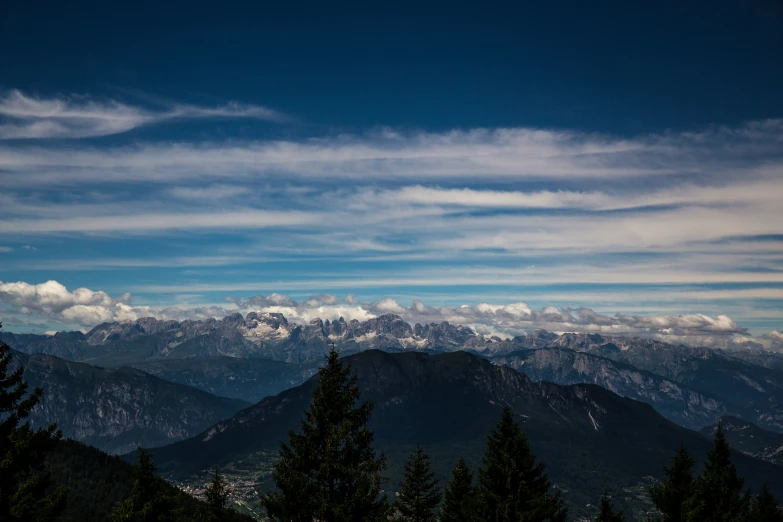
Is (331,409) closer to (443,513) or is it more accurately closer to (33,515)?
(33,515)

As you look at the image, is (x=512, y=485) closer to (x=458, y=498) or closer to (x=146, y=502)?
(x=458, y=498)

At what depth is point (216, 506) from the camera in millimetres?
44938

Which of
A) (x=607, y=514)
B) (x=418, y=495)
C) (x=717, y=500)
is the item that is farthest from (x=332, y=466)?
(x=717, y=500)

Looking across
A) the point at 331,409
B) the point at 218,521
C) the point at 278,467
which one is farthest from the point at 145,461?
the point at 331,409

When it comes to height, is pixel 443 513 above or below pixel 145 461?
below

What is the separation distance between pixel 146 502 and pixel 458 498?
3654 cm

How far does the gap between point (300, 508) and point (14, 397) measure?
18895 millimetres

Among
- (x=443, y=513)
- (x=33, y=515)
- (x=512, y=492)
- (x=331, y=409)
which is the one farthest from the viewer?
(x=443, y=513)

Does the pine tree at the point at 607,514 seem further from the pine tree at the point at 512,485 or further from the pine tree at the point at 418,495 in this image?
the pine tree at the point at 418,495

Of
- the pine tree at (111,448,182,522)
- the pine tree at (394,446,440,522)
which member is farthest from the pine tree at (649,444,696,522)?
the pine tree at (111,448,182,522)

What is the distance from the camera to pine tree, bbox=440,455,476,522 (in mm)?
58625

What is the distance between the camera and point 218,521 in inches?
1709

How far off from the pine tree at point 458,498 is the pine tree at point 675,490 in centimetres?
1684

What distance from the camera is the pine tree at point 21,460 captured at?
108 feet
